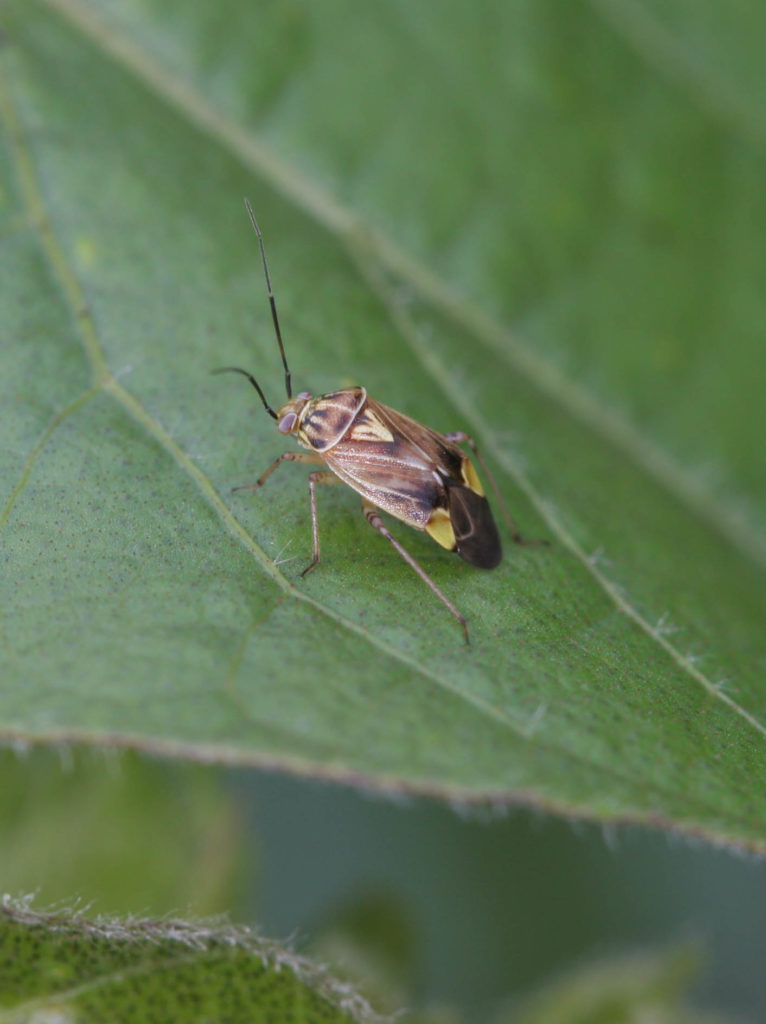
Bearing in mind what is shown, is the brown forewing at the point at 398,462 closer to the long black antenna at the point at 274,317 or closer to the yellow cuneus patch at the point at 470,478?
the yellow cuneus patch at the point at 470,478

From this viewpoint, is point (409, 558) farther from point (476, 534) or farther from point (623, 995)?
point (623, 995)

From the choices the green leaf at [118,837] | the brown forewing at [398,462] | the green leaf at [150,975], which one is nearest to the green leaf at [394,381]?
the brown forewing at [398,462]

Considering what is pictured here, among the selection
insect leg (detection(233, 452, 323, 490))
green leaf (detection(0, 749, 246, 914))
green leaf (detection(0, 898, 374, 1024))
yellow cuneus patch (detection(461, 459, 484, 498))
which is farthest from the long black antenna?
green leaf (detection(0, 898, 374, 1024))

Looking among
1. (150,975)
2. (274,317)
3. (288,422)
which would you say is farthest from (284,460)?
(150,975)

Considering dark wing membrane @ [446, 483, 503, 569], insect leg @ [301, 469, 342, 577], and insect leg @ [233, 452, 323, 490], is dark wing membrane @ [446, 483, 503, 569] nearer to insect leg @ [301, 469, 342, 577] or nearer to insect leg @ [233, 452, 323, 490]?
insect leg @ [301, 469, 342, 577]

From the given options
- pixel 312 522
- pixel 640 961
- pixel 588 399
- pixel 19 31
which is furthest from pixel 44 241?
pixel 640 961

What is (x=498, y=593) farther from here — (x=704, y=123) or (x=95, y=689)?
(x=704, y=123)
